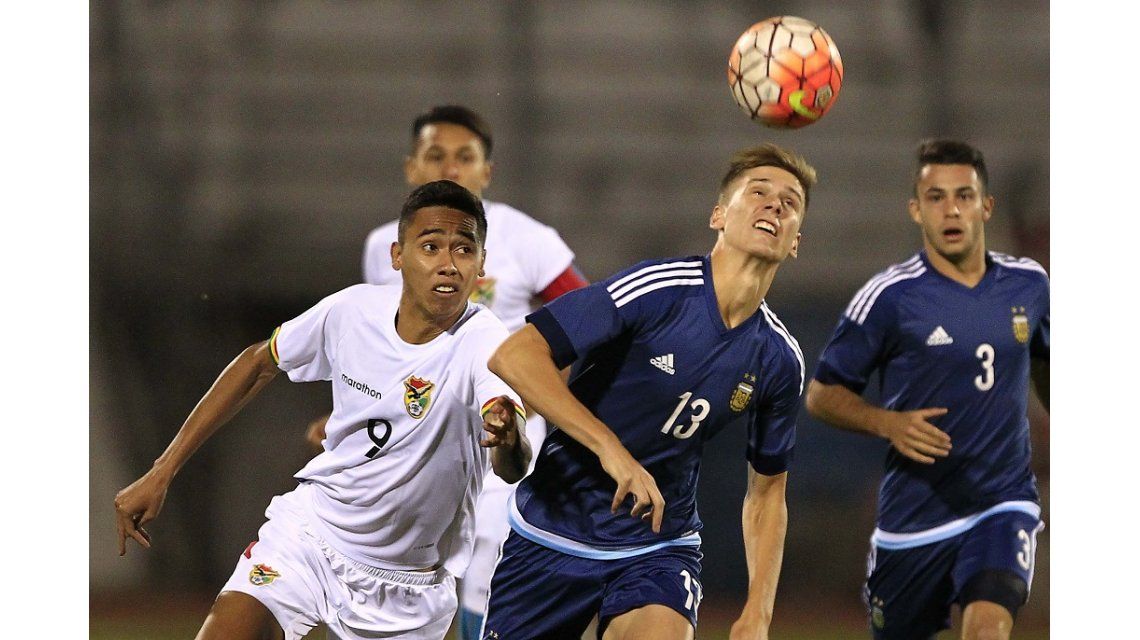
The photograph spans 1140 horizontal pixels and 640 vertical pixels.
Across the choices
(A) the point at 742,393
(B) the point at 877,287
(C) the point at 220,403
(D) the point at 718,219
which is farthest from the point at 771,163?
(C) the point at 220,403

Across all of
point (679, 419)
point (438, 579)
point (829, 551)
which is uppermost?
point (679, 419)

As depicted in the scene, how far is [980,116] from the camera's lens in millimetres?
5512

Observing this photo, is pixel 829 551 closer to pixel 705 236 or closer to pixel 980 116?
pixel 705 236

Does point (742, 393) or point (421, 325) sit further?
point (421, 325)

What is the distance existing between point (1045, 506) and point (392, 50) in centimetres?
337

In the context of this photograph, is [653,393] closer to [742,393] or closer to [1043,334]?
[742,393]

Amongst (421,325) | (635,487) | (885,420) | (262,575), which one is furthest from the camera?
(885,420)

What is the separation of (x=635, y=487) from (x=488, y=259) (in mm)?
2097

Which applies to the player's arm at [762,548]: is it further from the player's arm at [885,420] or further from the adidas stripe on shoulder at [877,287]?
the adidas stripe on shoulder at [877,287]

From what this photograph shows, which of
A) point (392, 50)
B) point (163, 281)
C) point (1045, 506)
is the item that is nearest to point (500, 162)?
point (392, 50)

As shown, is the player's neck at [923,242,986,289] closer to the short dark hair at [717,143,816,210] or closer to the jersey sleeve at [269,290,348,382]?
the short dark hair at [717,143,816,210]

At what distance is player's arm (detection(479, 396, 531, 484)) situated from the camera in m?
3.29

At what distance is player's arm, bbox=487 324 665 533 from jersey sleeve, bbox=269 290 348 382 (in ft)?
2.36

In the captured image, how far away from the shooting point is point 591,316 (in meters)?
3.41
